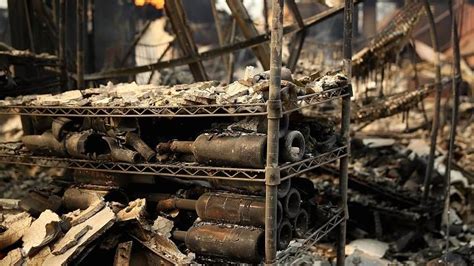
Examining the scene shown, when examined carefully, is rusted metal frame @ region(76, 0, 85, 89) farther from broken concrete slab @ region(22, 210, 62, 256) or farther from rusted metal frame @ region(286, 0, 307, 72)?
rusted metal frame @ region(286, 0, 307, 72)

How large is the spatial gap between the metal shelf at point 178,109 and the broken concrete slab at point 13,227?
53.8 inches

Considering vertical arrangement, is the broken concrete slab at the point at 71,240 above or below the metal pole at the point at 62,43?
below

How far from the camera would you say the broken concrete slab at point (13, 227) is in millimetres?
5594

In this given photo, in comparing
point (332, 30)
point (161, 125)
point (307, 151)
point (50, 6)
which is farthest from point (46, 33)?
point (332, 30)

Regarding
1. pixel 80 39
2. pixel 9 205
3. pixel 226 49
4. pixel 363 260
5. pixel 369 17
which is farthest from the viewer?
pixel 369 17

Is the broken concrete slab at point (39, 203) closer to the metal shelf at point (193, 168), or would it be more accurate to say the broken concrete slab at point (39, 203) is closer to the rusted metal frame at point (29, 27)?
the metal shelf at point (193, 168)

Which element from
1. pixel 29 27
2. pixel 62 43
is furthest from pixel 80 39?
pixel 29 27

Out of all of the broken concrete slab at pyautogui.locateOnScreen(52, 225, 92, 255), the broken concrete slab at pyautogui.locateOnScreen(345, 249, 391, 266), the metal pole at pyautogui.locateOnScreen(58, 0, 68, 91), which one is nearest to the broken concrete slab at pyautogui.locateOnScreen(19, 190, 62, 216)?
the broken concrete slab at pyautogui.locateOnScreen(52, 225, 92, 255)

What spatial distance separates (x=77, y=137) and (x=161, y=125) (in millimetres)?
1105

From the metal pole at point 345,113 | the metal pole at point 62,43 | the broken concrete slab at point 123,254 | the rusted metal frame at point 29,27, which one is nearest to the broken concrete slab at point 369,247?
the metal pole at point 345,113

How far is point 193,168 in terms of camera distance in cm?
513

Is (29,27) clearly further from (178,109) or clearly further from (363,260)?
(363,260)

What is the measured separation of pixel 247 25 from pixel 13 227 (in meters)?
4.84

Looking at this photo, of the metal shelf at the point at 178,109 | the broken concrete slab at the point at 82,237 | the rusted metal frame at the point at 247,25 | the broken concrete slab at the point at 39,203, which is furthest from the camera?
the rusted metal frame at the point at 247,25
